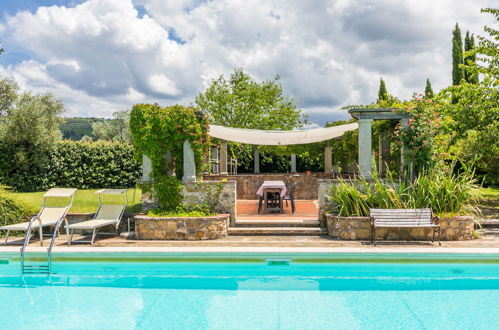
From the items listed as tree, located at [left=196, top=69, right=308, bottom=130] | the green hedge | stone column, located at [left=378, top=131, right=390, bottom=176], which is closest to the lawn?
the green hedge

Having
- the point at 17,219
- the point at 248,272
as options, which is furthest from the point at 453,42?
the point at 17,219

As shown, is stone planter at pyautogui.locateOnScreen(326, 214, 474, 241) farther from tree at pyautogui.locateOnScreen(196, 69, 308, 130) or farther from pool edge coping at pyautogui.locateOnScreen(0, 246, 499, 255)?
tree at pyautogui.locateOnScreen(196, 69, 308, 130)

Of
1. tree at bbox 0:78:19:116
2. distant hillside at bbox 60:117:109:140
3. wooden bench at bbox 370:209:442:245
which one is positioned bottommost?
wooden bench at bbox 370:209:442:245

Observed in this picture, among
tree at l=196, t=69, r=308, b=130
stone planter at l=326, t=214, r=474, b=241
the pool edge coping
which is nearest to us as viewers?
the pool edge coping

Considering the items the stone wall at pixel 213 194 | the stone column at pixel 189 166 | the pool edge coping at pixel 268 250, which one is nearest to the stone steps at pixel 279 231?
the stone wall at pixel 213 194

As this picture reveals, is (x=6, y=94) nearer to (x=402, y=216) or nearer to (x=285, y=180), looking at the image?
(x=285, y=180)

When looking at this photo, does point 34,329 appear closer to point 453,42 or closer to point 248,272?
point 248,272

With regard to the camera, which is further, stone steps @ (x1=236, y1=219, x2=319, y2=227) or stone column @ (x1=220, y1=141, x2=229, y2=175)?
stone column @ (x1=220, y1=141, x2=229, y2=175)

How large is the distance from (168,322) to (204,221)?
12.5 feet

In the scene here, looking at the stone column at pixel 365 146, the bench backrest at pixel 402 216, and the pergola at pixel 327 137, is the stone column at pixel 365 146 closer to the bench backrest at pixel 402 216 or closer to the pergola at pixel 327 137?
the pergola at pixel 327 137

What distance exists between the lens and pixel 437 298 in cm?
553

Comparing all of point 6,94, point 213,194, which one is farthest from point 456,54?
point 6,94

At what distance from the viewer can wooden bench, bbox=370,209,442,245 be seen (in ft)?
25.8

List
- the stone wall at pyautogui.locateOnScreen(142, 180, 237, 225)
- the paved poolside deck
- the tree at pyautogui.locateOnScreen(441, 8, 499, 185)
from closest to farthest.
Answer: the paved poolside deck
the stone wall at pyautogui.locateOnScreen(142, 180, 237, 225)
the tree at pyautogui.locateOnScreen(441, 8, 499, 185)
